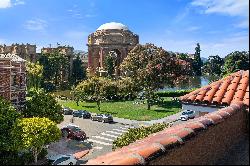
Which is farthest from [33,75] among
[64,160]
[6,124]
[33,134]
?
[64,160]

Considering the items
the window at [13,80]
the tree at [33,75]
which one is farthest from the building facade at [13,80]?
the tree at [33,75]

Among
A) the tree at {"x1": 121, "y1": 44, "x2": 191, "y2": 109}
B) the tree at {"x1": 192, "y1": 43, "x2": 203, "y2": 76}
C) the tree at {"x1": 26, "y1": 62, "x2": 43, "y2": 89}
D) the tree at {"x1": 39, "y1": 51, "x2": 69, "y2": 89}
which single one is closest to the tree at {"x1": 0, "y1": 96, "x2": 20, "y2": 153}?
the tree at {"x1": 121, "y1": 44, "x2": 191, "y2": 109}

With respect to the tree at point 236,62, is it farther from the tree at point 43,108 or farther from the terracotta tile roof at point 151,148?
the terracotta tile roof at point 151,148

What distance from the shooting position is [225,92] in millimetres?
Answer: 9766

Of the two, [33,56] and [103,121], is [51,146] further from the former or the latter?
[33,56]

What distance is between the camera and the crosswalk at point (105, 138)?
119 feet

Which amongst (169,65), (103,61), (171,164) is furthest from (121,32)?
(171,164)

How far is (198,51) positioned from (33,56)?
198 ft

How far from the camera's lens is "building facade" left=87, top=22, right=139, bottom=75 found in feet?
334

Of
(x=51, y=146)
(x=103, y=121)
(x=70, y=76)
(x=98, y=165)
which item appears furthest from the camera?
(x=70, y=76)

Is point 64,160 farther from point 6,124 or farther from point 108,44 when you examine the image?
point 108,44

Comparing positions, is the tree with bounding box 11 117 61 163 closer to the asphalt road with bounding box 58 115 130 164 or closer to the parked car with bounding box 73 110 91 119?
the asphalt road with bounding box 58 115 130 164

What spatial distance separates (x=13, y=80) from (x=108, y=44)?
2464 inches

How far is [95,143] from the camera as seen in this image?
3669 centimetres
